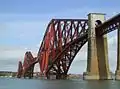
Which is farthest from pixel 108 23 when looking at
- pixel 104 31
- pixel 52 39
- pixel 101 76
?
pixel 52 39

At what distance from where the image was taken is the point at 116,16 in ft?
349

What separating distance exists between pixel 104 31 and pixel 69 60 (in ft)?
115

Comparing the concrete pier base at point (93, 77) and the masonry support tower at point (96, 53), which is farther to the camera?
the masonry support tower at point (96, 53)

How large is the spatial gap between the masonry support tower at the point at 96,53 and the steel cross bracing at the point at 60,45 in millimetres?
16315

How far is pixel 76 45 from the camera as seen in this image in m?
144

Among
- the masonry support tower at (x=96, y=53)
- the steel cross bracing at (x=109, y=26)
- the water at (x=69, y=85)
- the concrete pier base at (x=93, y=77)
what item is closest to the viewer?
the water at (x=69, y=85)

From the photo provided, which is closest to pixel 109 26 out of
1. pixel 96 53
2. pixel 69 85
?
pixel 96 53

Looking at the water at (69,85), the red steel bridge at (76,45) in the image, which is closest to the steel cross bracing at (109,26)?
the red steel bridge at (76,45)

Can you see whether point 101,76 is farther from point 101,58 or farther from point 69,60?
point 69,60

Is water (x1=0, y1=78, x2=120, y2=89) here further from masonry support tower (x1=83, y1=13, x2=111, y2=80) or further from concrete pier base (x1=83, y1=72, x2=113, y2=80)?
masonry support tower (x1=83, y1=13, x2=111, y2=80)

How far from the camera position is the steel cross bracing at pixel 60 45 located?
145m

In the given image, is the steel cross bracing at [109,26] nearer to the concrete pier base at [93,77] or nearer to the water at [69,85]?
the concrete pier base at [93,77]

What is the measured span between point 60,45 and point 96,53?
104ft

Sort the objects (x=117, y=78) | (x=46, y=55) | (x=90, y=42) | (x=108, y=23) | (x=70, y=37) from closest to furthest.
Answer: (x=117, y=78) → (x=108, y=23) → (x=90, y=42) → (x=70, y=37) → (x=46, y=55)
